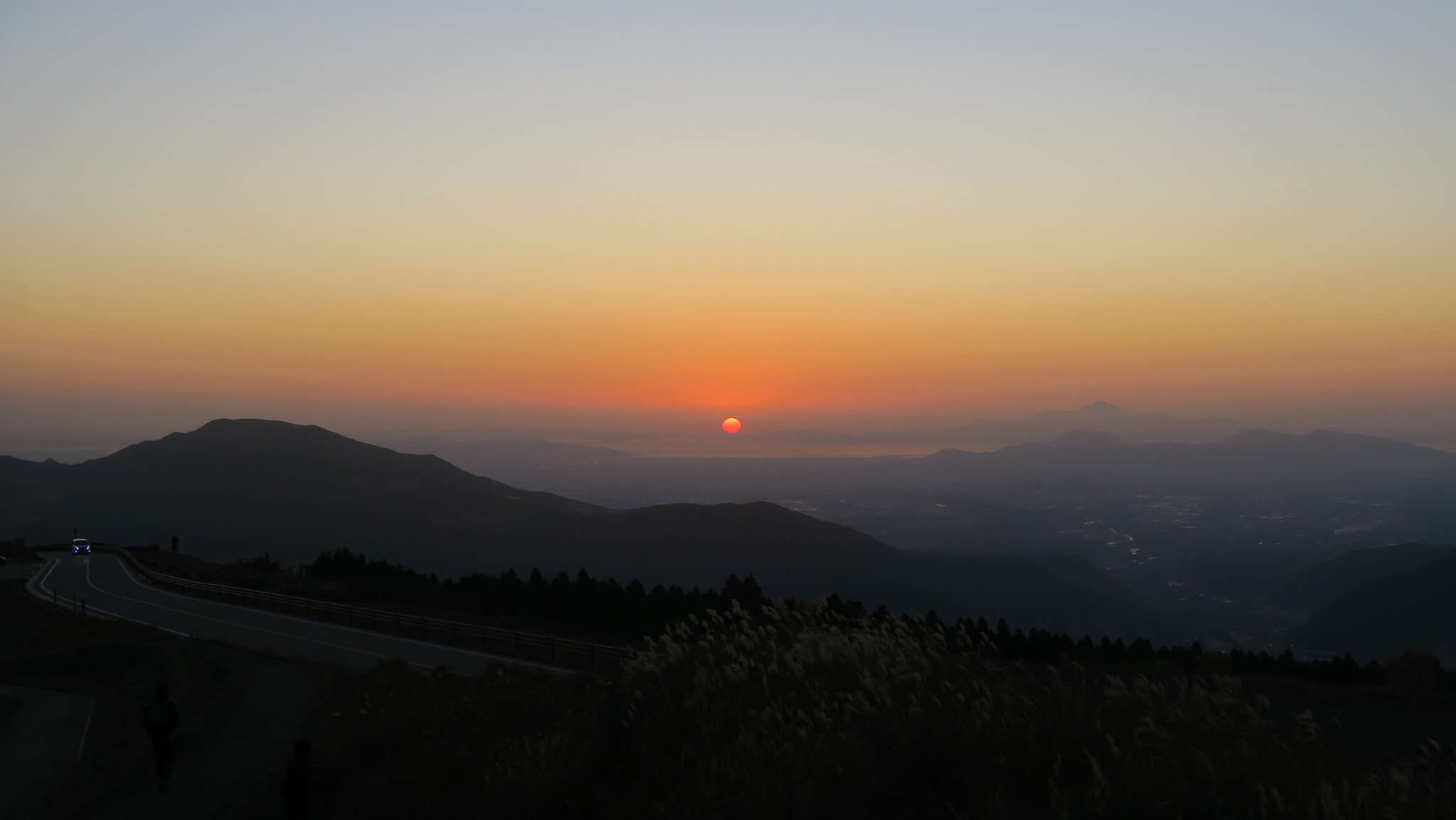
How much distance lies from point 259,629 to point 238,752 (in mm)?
17618

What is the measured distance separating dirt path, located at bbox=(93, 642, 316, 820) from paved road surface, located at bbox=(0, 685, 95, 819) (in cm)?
180

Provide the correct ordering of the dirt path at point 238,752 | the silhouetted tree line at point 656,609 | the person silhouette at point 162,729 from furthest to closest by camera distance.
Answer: the silhouetted tree line at point 656,609, the person silhouette at point 162,729, the dirt path at point 238,752

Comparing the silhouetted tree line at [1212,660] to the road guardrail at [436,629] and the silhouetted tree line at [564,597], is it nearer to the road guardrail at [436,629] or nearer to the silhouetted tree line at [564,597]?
the road guardrail at [436,629]

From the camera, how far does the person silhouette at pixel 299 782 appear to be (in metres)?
12.8

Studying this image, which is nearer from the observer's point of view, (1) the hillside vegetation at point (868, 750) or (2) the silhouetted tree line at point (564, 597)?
(1) the hillside vegetation at point (868, 750)

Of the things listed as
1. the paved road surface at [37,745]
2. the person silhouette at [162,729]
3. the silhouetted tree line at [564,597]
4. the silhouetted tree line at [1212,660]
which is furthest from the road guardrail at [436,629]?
the paved road surface at [37,745]

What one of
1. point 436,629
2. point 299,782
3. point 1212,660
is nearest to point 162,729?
point 299,782

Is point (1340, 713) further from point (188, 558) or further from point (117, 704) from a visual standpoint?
point (188, 558)

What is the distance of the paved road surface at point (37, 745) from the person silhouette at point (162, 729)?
200 cm

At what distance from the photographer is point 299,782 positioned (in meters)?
12.8

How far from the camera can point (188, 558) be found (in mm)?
77750

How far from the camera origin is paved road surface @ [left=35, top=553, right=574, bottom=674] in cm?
2619

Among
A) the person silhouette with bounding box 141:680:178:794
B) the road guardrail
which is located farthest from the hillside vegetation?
the road guardrail

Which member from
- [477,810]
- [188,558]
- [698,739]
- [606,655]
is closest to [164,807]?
[477,810]
